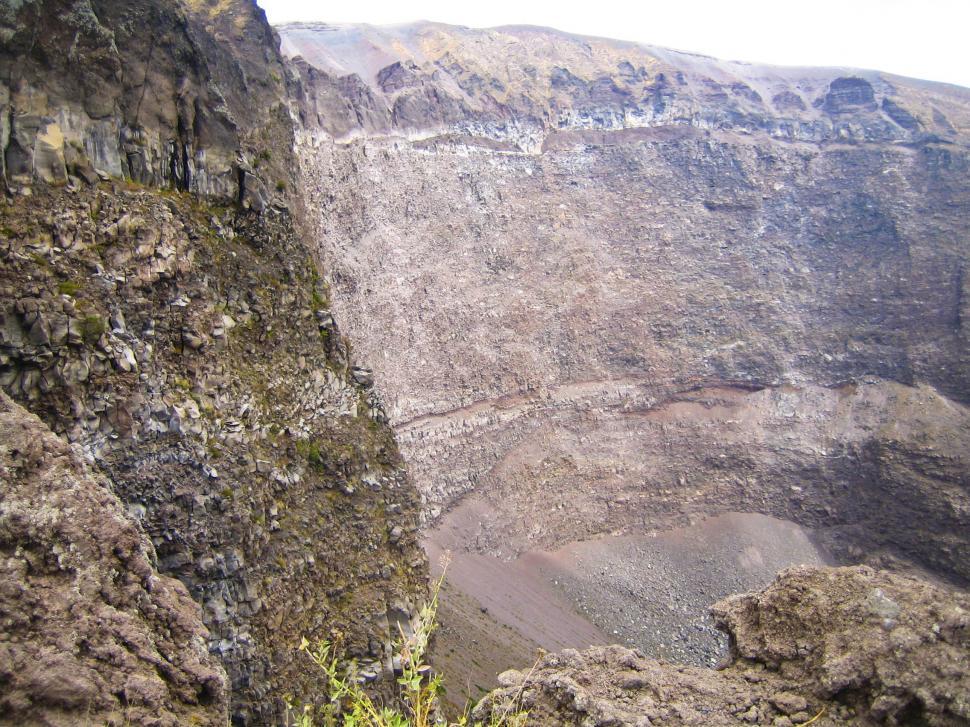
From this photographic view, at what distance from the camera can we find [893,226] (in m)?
44.8

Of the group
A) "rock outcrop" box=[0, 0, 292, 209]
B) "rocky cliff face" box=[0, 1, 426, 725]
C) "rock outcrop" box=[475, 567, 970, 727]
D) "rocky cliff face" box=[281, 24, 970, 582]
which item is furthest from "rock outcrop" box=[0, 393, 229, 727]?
"rocky cliff face" box=[281, 24, 970, 582]

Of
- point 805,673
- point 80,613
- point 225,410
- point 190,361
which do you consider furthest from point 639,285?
point 80,613

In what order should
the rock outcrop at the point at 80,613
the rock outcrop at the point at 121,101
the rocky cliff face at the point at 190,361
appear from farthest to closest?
1. the rock outcrop at the point at 121,101
2. the rocky cliff face at the point at 190,361
3. the rock outcrop at the point at 80,613

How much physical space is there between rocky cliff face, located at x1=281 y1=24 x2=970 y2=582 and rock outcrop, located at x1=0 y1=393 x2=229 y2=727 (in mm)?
24608

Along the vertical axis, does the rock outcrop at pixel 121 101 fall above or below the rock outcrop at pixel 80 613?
above

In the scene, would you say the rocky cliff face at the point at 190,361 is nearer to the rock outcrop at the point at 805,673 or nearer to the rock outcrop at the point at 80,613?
the rock outcrop at the point at 80,613

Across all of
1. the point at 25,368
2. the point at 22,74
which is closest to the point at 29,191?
the point at 22,74

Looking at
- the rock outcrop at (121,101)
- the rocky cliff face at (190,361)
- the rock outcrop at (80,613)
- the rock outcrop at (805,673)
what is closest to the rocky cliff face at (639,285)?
the rocky cliff face at (190,361)

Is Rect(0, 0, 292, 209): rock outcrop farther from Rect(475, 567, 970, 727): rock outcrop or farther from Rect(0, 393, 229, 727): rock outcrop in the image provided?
Rect(475, 567, 970, 727): rock outcrop

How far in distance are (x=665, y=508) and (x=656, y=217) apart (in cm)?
1965

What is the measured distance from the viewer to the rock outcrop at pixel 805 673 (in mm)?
8438

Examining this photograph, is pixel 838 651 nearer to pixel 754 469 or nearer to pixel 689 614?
pixel 689 614

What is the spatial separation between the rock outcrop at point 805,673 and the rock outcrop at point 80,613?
3.56 metres

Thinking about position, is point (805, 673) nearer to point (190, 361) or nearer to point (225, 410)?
point (225, 410)
